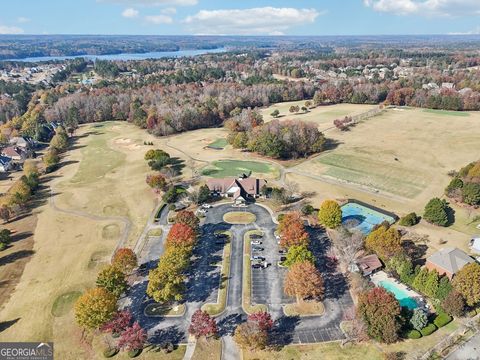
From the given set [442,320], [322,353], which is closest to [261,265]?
[322,353]

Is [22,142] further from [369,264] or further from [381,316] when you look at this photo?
[381,316]

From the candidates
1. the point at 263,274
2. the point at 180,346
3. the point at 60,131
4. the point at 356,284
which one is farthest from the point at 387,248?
the point at 60,131

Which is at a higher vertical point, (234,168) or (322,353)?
(234,168)

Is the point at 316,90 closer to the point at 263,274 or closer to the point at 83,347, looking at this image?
the point at 263,274

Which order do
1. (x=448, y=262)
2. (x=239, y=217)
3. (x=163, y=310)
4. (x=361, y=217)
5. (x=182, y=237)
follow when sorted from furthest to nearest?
(x=239, y=217)
(x=361, y=217)
(x=182, y=237)
(x=448, y=262)
(x=163, y=310)

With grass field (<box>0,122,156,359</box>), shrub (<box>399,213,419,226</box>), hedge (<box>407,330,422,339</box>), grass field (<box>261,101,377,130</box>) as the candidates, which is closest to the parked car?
hedge (<box>407,330,422,339</box>)
